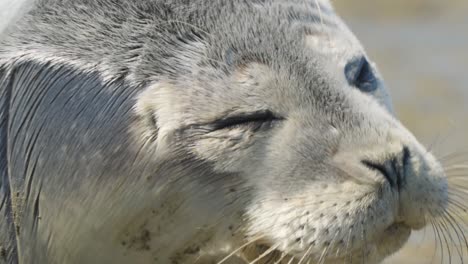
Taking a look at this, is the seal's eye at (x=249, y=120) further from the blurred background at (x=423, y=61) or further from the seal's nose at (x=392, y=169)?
the blurred background at (x=423, y=61)

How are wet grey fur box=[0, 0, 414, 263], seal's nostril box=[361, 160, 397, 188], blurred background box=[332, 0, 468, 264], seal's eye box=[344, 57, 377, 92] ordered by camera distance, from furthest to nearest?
1. blurred background box=[332, 0, 468, 264]
2. seal's eye box=[344, 57, 377, 92]
3. wet grey fur box=[0, 0, 414, 263]
4. seal's nostril box=[361, 160, 397, 188]

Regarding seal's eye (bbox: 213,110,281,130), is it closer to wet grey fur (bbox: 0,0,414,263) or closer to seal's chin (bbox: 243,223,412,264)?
wet grey fur (bbox: 0,0,414,263)

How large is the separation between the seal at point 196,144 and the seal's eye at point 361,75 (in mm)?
22

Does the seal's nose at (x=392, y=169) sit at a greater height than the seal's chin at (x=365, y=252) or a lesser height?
greater

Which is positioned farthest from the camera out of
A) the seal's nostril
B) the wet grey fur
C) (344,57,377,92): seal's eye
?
(344,57,377,92): seal's eye

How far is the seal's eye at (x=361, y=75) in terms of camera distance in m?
4.66

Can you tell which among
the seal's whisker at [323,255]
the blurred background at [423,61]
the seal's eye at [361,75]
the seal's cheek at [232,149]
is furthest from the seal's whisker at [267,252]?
the blurred background at [423,61]

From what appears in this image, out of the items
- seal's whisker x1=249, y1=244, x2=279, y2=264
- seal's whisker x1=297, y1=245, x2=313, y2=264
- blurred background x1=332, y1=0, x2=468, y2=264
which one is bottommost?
seal's whisker x1=249, y1=244, x2=279, y2=264

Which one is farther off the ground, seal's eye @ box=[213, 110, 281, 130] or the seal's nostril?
the seal's nostril

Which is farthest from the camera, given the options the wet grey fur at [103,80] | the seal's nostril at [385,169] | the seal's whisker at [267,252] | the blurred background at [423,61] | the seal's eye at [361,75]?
the blurred background at [423,61]

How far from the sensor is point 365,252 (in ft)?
14.2

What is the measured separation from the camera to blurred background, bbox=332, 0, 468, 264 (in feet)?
28.3

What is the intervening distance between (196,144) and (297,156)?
13.9 inches

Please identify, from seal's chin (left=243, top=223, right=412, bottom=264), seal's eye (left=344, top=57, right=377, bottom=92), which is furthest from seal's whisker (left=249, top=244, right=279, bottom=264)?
seal's eye (left=344, top=57, right=377, bottom=92)
